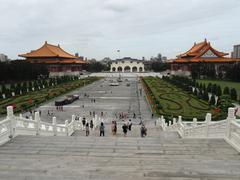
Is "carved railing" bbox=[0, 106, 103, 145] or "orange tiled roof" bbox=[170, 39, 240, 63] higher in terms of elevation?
"orange tiled roof" bbox=[170, 39, 240, 63]

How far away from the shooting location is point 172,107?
25891 mm

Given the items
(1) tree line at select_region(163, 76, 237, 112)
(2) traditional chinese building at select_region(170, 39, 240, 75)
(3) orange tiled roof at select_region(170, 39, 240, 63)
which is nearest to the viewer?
(1) tree line at select_region(163, 76, 237, 112)

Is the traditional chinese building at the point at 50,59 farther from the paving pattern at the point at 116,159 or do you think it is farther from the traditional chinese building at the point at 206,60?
the paving pattern at the point at 116,159

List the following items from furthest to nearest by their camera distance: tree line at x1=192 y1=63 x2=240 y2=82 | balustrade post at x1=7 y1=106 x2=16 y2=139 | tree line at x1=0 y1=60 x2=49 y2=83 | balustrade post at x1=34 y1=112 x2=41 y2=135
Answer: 1. tree line at x1=192 y1=63 x2=240 y2=82
2. tree line at x1=0 y1=60 x2=49 y2=83
3. balustrade post at x1=34 y1=112 x2=41 y2=135
4. balustrade post at x1=7 y1=106 x2=16 y2=139

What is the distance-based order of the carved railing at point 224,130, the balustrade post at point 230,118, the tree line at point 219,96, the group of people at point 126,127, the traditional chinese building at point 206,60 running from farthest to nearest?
the traditional chinese building at point 206,60 → the tree line at point 219,96 → the group of people at point 126,127 → the balustrade post at point 230,118 → the carved railing at point 224,130

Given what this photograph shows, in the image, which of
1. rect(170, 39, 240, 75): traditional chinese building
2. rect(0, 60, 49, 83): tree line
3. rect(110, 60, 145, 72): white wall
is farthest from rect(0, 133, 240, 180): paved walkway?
rect(110, 60, 145, 72): white wall

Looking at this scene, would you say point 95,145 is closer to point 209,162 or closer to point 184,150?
point 184,150

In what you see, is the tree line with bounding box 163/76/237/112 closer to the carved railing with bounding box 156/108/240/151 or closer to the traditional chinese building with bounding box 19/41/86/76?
the carved railing with bounding box 156/108/240/151

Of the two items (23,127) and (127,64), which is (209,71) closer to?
(23,127)

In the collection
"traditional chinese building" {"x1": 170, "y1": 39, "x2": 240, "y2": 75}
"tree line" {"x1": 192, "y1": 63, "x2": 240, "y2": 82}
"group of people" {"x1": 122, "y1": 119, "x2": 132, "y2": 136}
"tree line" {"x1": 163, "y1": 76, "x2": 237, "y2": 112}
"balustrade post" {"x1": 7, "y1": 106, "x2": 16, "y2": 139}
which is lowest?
"group of people" {"x1": 122, "y1": 119, "x2": 132, "y2": 136}

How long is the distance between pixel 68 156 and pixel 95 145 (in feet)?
4.03

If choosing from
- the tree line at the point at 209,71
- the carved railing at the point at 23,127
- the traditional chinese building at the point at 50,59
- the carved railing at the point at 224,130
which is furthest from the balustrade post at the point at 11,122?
the traditional chinese building at the point at 50,59

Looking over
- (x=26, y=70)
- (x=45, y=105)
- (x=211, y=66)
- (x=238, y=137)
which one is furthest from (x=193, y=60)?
(x=238, y=137)

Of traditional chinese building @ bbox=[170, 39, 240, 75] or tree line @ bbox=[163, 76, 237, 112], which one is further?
traditional chinese building @ bbox=[170, 39, 240, 75]
